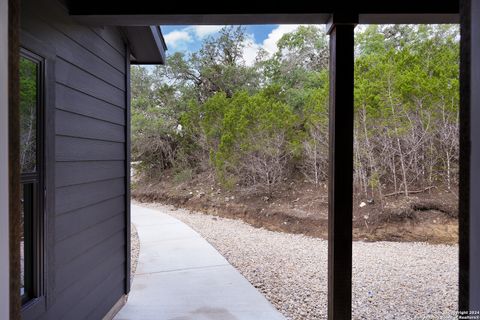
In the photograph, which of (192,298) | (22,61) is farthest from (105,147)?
(192,298)

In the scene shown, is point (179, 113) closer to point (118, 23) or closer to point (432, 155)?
point (432, 155)

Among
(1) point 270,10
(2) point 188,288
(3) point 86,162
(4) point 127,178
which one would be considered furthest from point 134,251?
(1) point 270,10

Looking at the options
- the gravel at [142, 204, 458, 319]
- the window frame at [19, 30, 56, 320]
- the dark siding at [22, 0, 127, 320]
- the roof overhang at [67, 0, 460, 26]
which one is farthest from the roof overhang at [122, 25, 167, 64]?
the gravel at [142, 204, 458, 319]

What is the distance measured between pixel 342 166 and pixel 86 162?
5.26ft

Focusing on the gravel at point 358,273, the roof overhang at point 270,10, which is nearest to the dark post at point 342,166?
the roof overhang at point 270,10

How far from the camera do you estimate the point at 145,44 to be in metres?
3.17

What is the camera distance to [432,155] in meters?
6.08

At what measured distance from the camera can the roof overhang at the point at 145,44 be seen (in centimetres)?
295

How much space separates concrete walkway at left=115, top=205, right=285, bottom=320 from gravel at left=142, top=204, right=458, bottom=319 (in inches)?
12.2

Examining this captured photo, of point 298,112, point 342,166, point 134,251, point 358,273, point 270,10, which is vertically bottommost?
point 358,273

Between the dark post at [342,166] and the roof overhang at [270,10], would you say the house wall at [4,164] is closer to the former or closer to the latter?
the roof overhang at [270,10]

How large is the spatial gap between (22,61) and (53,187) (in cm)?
64

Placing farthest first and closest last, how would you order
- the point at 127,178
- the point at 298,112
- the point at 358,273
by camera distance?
the point at 298,112, the point at 358,273, the point at 127,178

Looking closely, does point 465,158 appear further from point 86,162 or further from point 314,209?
point 314,209
